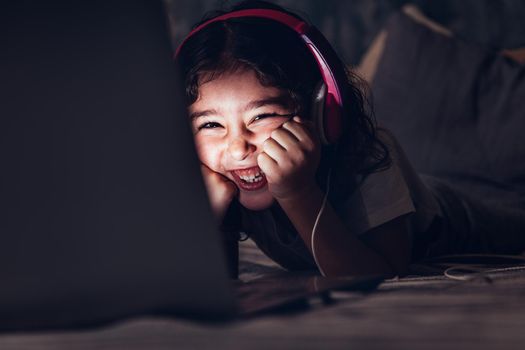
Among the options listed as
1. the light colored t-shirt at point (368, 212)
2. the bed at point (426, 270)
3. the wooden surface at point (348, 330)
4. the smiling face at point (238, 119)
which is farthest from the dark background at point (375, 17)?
the wooden surface at point (348, 330)

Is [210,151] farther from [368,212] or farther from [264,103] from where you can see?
[368,212]

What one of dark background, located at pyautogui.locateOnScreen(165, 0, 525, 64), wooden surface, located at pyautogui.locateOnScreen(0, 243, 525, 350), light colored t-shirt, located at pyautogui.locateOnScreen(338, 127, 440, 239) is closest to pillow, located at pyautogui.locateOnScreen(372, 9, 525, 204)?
dark background, located at pyautogui.locateOnScreen(165, 0, 525, 64)

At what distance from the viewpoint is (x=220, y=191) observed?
3.27 feet

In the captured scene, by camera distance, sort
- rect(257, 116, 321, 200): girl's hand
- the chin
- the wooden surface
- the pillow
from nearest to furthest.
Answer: the wooden surface → rect(257, 116, 321, 200): girl's hand → the chin → the pillow

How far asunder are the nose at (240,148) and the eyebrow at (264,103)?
42 millimetres

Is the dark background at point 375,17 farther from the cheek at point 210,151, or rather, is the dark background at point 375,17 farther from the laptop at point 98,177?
the laptop at point 98,177

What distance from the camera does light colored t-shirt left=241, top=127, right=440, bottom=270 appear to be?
40.7 inches

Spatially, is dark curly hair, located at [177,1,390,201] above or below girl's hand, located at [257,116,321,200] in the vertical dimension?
above

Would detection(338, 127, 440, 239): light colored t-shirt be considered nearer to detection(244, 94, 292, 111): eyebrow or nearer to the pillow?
detection(244, 94, 292, 111): eyebrow

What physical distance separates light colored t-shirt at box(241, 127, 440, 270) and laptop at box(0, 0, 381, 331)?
613mm

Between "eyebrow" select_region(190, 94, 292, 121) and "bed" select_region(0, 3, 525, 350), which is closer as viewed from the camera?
"bed" select_region(0, 3, 525, 350)

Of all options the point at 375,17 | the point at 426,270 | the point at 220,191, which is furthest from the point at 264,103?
the point at 375,17

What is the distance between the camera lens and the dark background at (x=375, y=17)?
68.6 inches

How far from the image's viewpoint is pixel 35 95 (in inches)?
17.7
